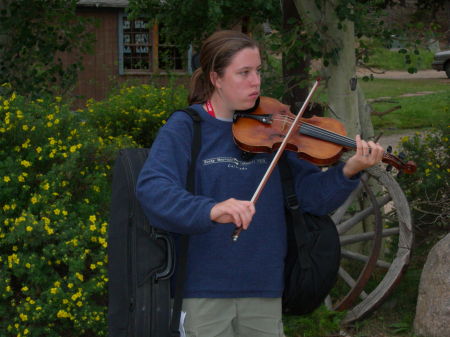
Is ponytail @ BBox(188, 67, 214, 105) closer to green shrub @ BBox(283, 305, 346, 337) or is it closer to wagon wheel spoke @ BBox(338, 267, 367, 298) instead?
green shrub @ BBox(283, 305, 346, 337)

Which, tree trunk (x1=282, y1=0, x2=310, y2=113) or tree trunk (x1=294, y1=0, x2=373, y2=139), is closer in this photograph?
tree trunk (x1=294, y1=0, x2=373, y2=139)

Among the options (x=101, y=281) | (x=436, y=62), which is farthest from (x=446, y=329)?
(x=436, y=62)

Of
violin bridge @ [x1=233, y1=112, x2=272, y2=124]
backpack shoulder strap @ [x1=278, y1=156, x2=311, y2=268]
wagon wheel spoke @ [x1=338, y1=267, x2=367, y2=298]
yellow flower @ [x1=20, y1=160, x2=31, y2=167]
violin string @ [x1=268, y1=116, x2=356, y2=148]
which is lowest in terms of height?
wagon wheel spoke @ [x1=338, y1=267, x2=367, y2=298]

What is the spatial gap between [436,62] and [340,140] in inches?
940

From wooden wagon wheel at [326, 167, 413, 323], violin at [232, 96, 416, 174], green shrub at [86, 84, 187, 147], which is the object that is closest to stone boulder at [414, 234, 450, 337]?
wooden wagon wheel at [326, 167, 413, 323]

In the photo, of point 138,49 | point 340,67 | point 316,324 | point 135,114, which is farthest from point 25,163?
point 138,49

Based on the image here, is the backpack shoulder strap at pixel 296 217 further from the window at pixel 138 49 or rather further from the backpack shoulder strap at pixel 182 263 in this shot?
the window at pixel 138 49

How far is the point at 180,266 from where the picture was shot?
7.93ft

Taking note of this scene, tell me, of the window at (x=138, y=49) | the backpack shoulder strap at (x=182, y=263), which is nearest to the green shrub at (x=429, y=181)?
the backpack shoulder strap at (x=182, y=263)

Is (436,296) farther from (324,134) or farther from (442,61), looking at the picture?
(442,61)

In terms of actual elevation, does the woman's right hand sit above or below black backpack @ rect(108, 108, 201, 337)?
above

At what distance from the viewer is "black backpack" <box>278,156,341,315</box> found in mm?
2576

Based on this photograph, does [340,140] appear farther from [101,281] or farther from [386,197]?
[386,197]

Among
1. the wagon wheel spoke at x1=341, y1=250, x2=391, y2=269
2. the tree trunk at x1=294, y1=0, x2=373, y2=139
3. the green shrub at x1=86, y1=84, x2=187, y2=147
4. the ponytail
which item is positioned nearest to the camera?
the ponytail
